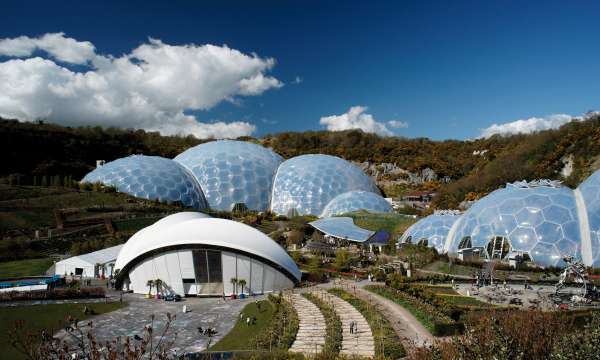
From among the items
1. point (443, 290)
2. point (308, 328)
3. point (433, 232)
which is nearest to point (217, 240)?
point (308, 328)

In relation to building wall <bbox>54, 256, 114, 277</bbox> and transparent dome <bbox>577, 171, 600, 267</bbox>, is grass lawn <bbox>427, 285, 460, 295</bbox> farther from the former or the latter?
building wall <bbox>54, 256, 114, 277</bbox>

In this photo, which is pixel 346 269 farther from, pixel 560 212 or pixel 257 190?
pixel 257 190

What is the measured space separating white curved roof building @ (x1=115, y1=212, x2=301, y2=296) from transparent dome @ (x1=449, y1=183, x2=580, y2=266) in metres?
11.2

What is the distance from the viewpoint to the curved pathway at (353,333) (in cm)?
1205

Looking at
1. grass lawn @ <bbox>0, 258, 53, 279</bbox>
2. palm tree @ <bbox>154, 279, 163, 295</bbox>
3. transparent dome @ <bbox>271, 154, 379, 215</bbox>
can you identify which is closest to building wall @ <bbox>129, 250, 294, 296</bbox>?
palm tree @ <bbox>154, 279, 163, 295</bbox>

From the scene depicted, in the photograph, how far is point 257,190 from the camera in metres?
47.6

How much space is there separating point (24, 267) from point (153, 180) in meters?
18.2

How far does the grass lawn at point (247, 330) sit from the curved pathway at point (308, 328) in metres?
1.10

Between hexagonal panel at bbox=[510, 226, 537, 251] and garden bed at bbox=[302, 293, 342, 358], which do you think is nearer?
garden bed at bbox=[302, 293, 342, 358]

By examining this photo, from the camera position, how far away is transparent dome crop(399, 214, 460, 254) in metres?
30.1

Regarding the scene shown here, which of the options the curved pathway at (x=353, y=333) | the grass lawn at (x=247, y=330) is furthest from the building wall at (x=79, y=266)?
the curved pathway at (x=353, y=333)

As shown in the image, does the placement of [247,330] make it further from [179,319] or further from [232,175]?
[232,175]

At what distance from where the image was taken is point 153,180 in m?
44.6

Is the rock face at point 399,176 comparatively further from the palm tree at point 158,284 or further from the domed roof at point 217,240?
the palm tree at point 158,284
